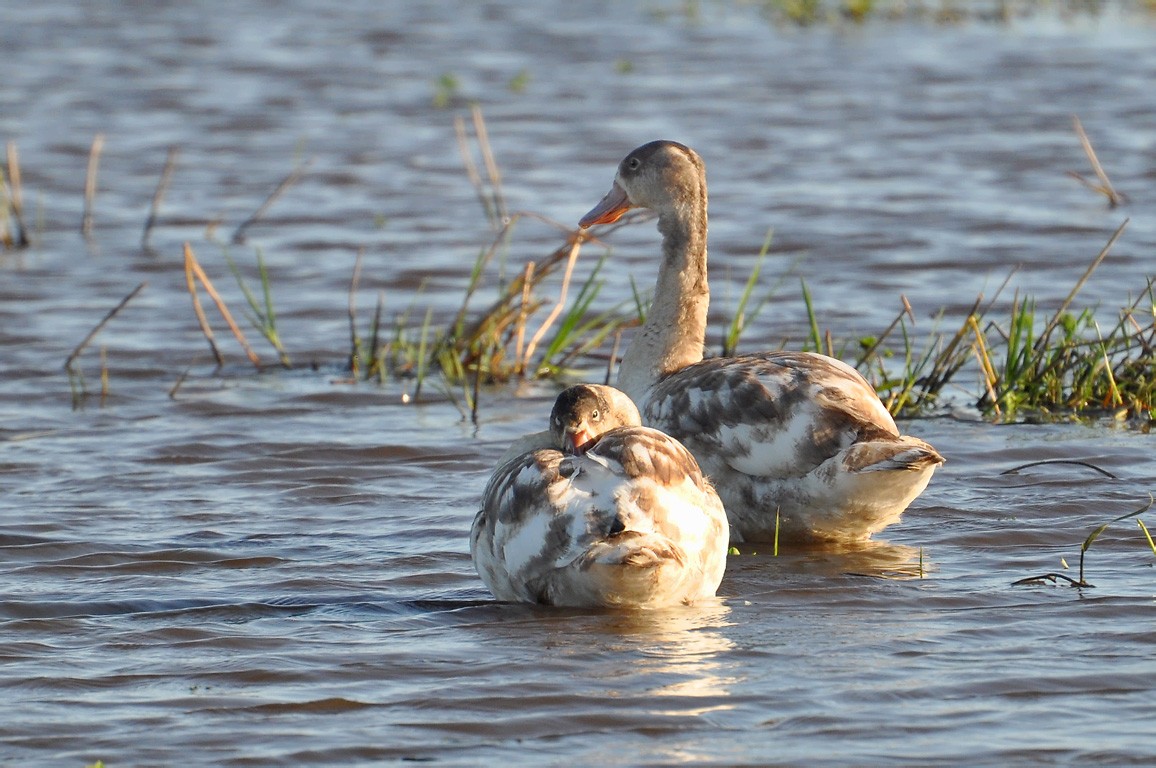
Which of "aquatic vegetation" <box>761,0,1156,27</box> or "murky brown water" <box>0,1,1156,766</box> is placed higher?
"aquatic vegetation" <box>761,0,1156,27</box>

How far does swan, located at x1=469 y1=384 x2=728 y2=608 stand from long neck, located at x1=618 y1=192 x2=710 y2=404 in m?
1.88

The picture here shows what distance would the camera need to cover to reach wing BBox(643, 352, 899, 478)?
6820mm

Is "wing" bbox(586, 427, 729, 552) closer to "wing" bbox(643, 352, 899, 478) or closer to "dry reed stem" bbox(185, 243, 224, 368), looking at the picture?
"wing" bbox(643, 352, 899, 478)

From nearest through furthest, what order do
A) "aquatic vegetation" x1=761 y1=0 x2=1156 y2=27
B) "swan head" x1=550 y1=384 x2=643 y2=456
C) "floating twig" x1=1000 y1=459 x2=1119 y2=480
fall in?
"swan head" x1=550 y1=384 x2=643 y2=456
"floating twig" x1=1000 y1=459 x2=1119 y2=480
"aquatic vegetation" x1=761 y1=0 x2=1156 y2=27

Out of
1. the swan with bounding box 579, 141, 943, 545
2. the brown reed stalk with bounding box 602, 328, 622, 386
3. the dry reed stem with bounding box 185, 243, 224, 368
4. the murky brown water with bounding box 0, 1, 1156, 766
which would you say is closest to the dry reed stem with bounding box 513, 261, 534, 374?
the murky brown water with bounding box 0, 1, 1156, 766

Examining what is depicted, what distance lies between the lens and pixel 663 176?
8203mm

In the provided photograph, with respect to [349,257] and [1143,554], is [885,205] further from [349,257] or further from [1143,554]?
[1143,554]

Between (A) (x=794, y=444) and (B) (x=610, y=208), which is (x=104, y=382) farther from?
(A) (x=794, y=444)

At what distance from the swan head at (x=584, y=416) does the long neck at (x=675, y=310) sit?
1.61 metres

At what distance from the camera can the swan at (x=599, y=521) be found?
5.61 metres

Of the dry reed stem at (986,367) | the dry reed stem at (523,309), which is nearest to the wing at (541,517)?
the dry reed stem at (986,367)

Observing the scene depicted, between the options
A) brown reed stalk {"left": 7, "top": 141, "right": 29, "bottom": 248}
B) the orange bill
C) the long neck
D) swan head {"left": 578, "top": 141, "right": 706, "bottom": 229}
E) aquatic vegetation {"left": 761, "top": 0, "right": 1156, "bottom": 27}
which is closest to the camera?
the long neck

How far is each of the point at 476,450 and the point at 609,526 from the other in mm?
3128

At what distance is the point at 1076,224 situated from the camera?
1358 centimetres
